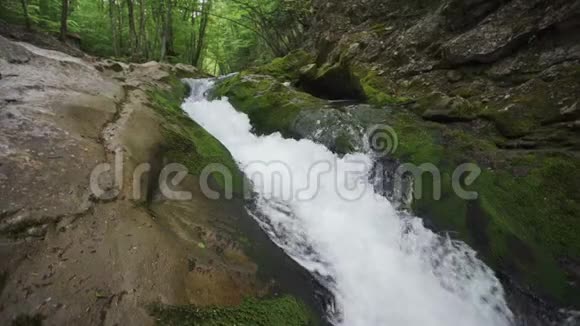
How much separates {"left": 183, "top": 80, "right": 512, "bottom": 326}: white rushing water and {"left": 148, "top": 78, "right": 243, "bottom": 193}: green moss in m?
0.52

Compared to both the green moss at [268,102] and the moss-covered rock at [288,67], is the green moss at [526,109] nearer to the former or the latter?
the green moss at [268,102]

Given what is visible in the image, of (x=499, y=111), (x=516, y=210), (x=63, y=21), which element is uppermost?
(x=499, y=111)

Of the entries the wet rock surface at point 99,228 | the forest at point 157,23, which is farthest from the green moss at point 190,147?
the forest at point 157,23

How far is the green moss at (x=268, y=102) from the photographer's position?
23.5ft

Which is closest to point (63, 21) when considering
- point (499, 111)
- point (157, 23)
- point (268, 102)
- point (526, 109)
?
point (157, 23)

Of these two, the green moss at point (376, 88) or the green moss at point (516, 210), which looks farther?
the green moss at point (376, 88)

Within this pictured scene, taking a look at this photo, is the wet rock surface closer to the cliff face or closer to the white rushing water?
the white rushing water

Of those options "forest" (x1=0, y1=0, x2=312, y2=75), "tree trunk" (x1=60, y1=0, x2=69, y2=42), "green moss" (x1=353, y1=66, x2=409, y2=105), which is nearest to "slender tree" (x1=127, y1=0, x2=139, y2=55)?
"forest" (x1=0, y1=0, x2=312, y2=75)

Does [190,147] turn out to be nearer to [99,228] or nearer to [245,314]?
[99,228]

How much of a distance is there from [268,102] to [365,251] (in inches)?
182

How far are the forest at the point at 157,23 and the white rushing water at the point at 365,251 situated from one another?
32.2ft

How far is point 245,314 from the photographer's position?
2916mm

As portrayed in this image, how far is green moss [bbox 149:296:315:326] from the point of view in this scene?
2605 mm

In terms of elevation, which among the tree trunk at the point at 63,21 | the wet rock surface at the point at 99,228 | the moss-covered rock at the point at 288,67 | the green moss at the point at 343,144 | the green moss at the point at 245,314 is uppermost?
the moss-covered rock at the point at 288,67
